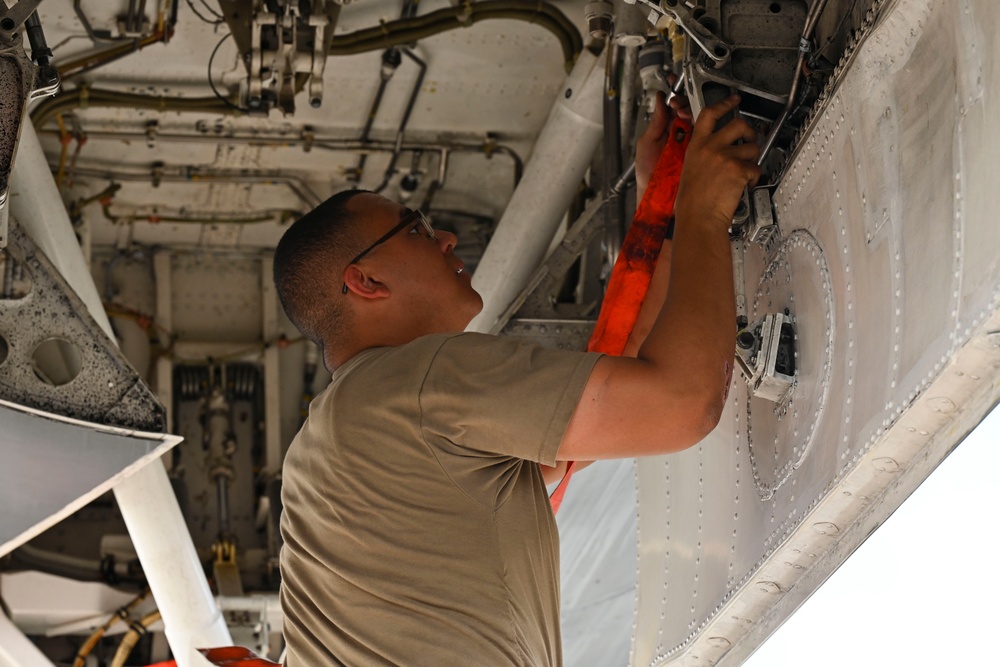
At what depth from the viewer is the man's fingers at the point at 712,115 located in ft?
9.44

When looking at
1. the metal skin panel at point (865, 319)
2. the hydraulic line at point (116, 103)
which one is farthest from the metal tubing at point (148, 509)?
the metal skin panel at point (865, 319)

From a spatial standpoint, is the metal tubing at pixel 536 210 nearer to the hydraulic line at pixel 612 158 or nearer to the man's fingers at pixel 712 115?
the hydraulic line at pixel 612 158

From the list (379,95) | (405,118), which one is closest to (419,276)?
(379,95)

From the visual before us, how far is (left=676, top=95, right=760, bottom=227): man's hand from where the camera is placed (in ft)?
8.84

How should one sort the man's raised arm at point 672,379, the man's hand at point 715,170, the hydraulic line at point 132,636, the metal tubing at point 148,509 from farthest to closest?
1. the hydraulic line at point 132,636
2. the metal tubing at point 148,509
3. the man's hand at point 715,170
4. the man's raised arm at point 672,379

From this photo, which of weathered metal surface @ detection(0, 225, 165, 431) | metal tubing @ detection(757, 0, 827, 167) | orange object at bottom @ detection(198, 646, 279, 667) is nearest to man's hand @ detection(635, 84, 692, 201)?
metal tubing @ detection(757, 0, 827, 167)

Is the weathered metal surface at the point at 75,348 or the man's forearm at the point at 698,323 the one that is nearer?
the man's forearm at the point at 698,323

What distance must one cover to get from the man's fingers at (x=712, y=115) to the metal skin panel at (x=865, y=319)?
18 cm

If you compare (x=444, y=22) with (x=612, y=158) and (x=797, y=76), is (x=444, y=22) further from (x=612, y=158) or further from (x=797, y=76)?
(x=797, y=76)

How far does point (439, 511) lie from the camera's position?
254 centimetres

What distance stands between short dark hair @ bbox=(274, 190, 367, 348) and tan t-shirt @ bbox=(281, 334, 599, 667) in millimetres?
279

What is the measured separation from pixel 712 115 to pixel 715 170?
0.62 feet

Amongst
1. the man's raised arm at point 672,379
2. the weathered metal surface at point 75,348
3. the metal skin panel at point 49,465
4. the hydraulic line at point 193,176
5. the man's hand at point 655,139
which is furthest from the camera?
the hydraulic line at point 193,176

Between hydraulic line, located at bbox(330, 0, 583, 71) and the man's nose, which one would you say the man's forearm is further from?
hydraulic line, located at bbox(330, 0, 583, 71)
